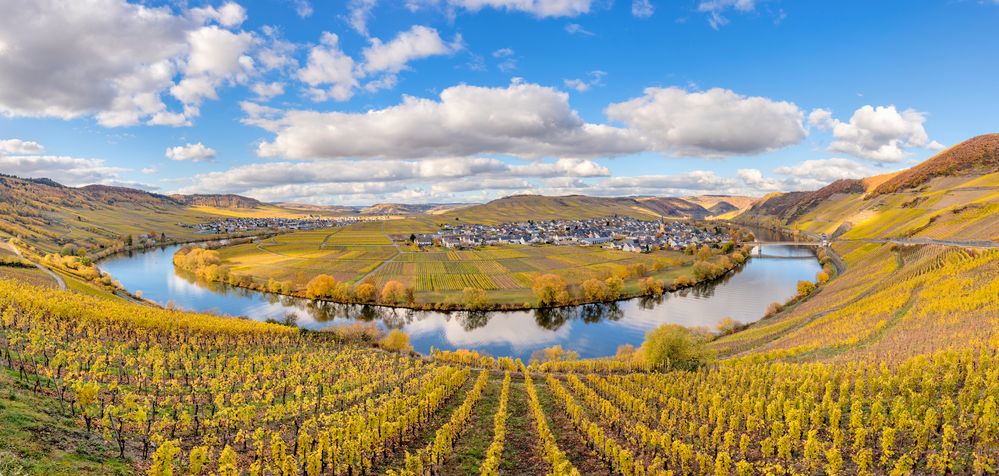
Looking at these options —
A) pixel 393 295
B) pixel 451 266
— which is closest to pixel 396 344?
pixel 393 295

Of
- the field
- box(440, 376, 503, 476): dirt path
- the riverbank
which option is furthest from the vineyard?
the field

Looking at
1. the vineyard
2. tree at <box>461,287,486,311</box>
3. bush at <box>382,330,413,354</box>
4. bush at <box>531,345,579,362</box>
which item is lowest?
bush at <box>531,345,579,362</box>

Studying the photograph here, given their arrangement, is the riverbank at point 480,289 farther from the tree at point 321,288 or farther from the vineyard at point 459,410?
the vineyard at point 459,410

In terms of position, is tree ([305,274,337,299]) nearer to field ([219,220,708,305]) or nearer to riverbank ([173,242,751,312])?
riverbank ([173,242,751,312])

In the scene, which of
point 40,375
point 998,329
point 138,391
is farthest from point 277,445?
point 998,329

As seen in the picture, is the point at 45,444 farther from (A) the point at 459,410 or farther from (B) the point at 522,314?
(B) the point at 522,314
